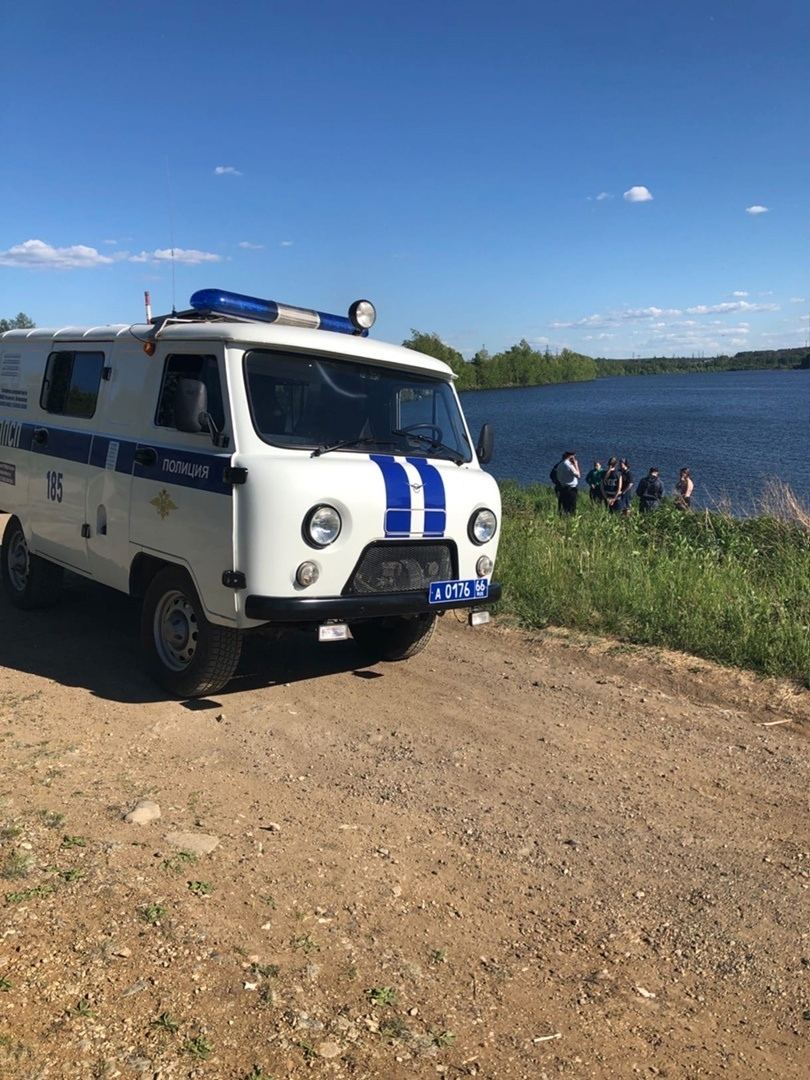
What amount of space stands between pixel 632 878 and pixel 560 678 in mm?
2803

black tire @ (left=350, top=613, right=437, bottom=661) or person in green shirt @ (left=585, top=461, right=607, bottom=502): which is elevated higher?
person in green shirt @ (left=585, top=461, right=607, bottom=502)

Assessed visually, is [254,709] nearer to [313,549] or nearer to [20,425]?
[313,549]

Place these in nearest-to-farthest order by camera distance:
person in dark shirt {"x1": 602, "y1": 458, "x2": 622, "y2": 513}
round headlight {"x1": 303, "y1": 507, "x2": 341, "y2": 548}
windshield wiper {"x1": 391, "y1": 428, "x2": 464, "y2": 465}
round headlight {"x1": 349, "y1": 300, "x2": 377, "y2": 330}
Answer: round headlight {"x1": 303, "y1": 507, "x2": 341, "y2": 548} < windshield wiper {"x1": 391, "y1": 428, "x2": 464, "y2": 465} < round headlight {"x1": 349, "y1": 300, "x2": 377, "y2": 330} < person in dark shirt {"x1": 602, "y1": 458, "x2": 622, "y2": 513}

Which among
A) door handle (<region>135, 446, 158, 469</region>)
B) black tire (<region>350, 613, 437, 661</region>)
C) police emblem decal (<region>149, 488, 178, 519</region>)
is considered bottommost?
black tire (<region>350, 613, 437, 661</region>)

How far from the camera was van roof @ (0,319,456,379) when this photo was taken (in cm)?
523

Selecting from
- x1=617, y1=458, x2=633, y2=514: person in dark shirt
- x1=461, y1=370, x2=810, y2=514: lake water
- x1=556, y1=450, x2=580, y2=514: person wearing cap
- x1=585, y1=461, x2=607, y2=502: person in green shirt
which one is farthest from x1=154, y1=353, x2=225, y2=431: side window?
x1=585, y1=461, x2=607, y2=502: person in green shirt

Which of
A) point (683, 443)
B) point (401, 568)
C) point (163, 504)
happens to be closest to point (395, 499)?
point (401, 568)

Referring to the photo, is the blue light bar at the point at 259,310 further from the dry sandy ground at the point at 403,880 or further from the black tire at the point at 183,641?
the dry sandy ground at the point at 403,880

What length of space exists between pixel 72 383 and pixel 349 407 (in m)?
2.73

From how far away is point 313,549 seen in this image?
16.4 feet

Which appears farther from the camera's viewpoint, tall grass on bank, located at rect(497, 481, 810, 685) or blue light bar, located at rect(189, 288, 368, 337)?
tall grass on bank, located at rect(497, 481, 810, 685)

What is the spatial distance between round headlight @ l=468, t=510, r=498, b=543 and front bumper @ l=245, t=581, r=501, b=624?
0.46m

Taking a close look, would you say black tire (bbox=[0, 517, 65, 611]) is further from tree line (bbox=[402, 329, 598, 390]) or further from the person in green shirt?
tree line (bbox=[402, 329, 598, 390])

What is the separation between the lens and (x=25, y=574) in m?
7.85
